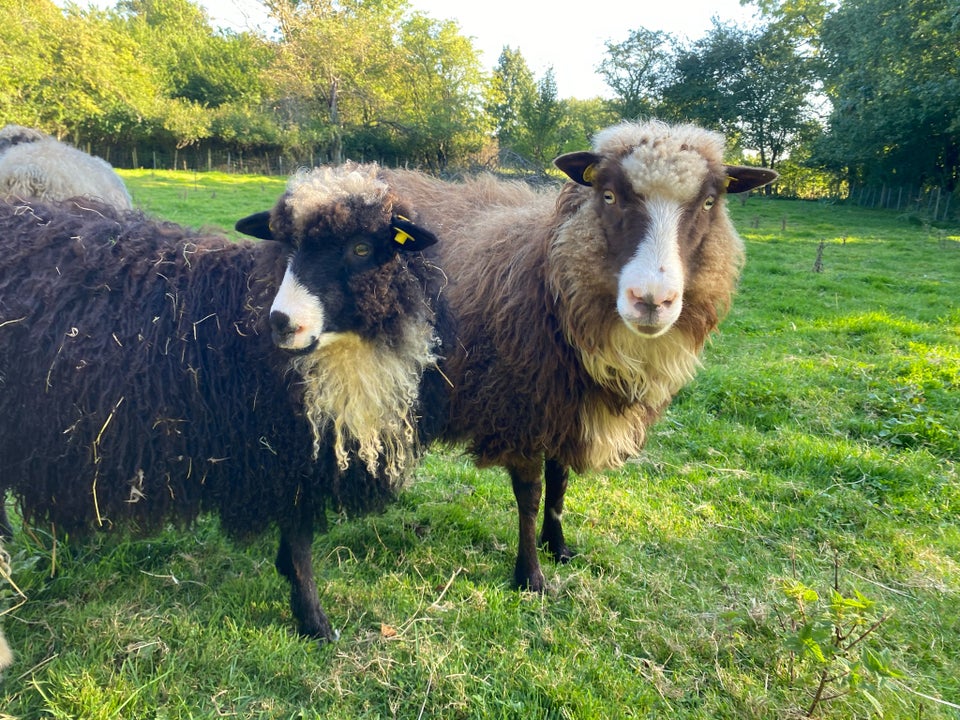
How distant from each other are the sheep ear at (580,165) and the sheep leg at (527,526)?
63.5 inches

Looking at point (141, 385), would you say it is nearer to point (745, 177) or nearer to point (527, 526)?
point (527, 526)

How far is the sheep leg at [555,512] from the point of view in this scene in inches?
139

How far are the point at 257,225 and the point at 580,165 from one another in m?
1.63

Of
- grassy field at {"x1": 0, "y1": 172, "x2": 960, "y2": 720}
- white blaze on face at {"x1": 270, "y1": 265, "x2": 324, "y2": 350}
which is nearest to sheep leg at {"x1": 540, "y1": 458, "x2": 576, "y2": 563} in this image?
grassy field at {"x1": 0, "y1": 172, "x2": 960, "y2": 720}

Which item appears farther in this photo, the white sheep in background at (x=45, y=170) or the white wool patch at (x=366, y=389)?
the white sheep in background at (x=45, y=170)

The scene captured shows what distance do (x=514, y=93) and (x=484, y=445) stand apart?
5039 cm

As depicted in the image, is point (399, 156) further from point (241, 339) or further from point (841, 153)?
point (241, 339)

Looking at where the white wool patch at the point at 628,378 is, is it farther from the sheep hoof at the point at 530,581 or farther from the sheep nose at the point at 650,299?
the sheep hoof at the point at 530,581

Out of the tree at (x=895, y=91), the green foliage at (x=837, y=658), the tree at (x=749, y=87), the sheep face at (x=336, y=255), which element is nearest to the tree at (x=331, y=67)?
the tree at (x=749, y=87)

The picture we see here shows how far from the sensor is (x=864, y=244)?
14.6 meters

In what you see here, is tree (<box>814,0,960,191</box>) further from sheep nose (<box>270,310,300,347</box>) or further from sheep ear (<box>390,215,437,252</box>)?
sheep nose (<box>270,310,300,347</box>)

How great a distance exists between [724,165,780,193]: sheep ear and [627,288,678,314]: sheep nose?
1.02 metres

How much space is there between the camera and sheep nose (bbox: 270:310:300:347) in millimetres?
2135

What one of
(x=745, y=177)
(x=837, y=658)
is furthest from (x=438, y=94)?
(x=837, y=658)
